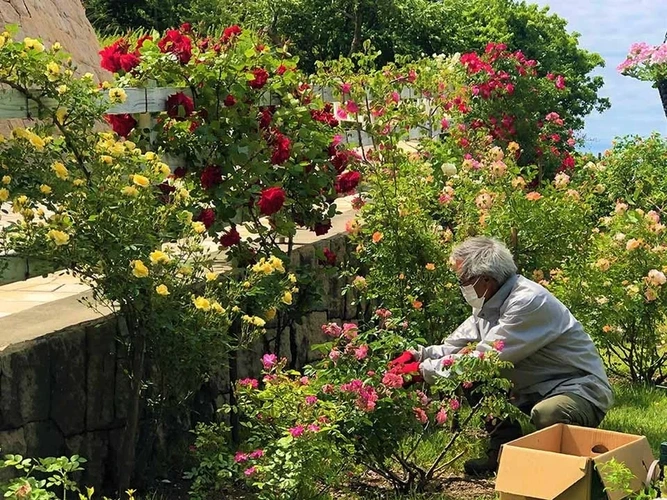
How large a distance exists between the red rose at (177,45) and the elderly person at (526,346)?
1636 millimetres

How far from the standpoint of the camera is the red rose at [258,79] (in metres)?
5.55

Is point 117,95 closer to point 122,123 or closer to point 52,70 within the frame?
point 52,70

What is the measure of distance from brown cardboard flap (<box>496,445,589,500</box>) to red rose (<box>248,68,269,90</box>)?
94.8 inches

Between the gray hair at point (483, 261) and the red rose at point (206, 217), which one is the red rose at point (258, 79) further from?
the gray hair at point (483, 261)

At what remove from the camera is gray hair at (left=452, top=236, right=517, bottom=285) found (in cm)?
505

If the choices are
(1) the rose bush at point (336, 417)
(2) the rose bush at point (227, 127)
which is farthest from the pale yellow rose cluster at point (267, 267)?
(2) the rose bush at point (227, 127)

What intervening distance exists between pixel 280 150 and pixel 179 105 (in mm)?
561

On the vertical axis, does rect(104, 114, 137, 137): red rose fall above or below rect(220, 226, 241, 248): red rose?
above

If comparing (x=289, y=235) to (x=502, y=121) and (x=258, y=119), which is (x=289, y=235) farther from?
(x=502, y=121)

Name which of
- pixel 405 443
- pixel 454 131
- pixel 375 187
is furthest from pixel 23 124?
pixel 405 443

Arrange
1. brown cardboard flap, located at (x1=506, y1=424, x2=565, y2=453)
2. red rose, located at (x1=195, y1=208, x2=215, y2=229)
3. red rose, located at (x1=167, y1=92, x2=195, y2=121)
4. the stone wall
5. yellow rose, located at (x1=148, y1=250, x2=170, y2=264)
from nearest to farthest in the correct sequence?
yellow rose, located at (x1=148, y1=250, x2=170, y2=264), the stone wall, brown cardboard flap, located at (x1=506, y1=424, x2=565, y2=453), red rose, located at (x1=195, y1=208, x2=215, y2=229), red rose, located at (x1=167, y1=92, x2=195, y2=121)

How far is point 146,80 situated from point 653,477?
2.97 m

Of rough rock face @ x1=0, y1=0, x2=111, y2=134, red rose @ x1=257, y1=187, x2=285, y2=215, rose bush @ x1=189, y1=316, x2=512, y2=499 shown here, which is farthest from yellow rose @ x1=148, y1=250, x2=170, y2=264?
rough rock face @ x1=0, y1=0, x2=111, y2=134

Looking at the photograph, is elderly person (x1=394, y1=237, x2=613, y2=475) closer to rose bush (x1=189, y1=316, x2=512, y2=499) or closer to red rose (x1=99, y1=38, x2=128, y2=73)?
rose bush (x1=189, y1=316, x2=512, y2=499)
